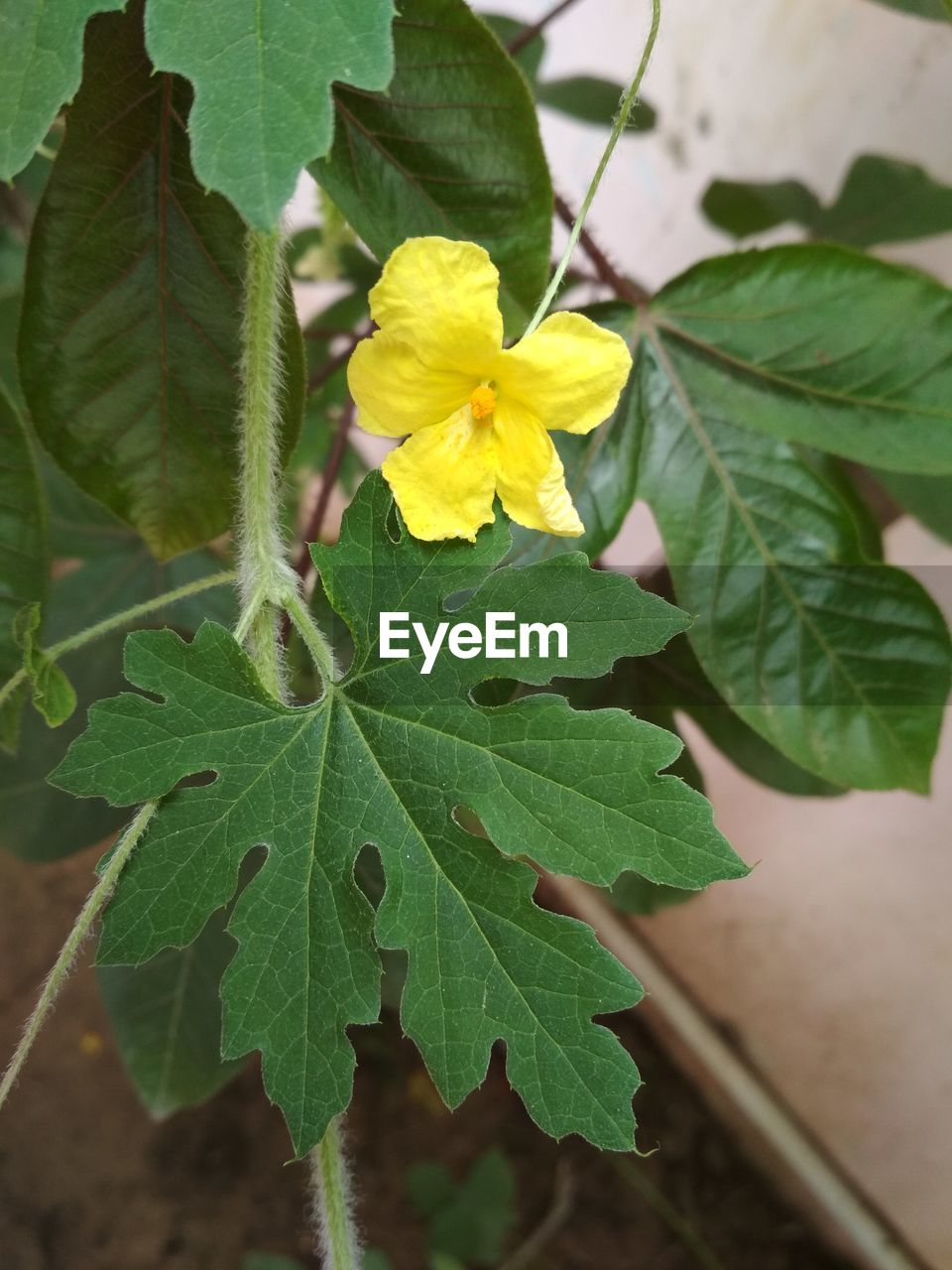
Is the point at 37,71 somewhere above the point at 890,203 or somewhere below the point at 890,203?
below

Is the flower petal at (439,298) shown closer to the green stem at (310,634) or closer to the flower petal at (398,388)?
the flower petal at (398,388)

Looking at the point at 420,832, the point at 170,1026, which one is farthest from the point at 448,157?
the point at 170,1026

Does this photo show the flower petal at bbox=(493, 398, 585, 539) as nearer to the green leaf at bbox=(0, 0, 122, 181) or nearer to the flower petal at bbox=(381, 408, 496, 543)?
the flower petal at bbox=(381, 408, 496, 543)

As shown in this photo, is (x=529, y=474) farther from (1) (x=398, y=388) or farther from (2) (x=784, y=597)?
(2) (x=784, y=597)

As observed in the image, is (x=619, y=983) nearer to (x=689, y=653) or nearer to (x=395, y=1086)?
(x=689, y=653)

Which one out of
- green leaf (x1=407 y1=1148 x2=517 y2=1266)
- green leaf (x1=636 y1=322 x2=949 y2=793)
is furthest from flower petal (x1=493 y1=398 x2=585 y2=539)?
green leaf (x1=407 y1=1148 x2=517 y2=1266)

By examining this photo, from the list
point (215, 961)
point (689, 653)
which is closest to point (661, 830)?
point (689, 653)

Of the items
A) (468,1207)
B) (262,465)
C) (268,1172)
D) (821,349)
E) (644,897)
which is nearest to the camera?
(262,465)
